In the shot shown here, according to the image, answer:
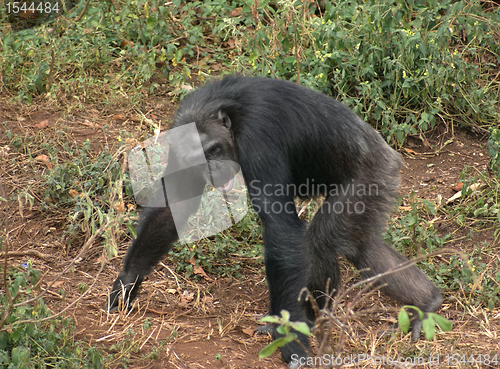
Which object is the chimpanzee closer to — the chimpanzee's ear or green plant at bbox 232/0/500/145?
the chimpanzee's ear

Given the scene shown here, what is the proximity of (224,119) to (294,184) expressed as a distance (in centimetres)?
82

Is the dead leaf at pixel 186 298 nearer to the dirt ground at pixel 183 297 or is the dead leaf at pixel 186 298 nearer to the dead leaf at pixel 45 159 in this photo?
the dirt ground at pixel 183 297

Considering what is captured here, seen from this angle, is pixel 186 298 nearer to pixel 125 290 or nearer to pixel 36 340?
pixel 125 290

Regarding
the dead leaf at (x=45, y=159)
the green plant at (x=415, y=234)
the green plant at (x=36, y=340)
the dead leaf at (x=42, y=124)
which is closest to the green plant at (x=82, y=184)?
the dead leaf at (x=45, y=159)

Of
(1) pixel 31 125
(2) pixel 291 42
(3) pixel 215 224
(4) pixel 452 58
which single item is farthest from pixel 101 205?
(4) pixel 452 58

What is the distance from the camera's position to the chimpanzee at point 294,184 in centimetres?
432

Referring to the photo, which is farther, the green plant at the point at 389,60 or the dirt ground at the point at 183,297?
the green plant at the point at 389,60

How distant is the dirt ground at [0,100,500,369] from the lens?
4.37 m

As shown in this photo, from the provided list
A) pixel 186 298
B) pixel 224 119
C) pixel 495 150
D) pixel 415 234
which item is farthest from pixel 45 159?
pixel 495 150

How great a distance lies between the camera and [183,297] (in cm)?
536

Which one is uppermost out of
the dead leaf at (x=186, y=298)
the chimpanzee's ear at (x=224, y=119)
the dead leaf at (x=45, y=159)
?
the chimpanzee's ear at (x=224, y=119)

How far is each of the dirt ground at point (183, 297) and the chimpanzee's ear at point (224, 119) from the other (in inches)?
64.7

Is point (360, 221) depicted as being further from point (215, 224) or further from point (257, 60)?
point (257, 60)

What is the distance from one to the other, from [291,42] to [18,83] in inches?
138
